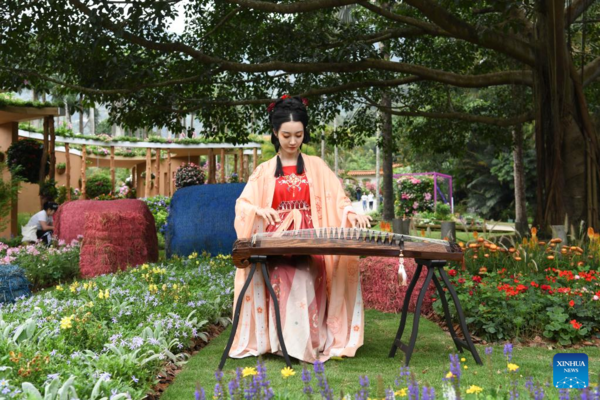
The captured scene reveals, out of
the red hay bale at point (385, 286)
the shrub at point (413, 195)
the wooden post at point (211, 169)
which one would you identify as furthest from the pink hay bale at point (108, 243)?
the shrub at point (413, 195)

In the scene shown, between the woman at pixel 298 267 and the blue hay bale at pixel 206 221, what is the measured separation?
13.7 ft

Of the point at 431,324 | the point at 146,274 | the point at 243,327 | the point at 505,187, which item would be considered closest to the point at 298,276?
the point at 243,327

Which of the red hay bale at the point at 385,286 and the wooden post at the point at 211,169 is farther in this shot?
the wooden post at the point at 211,169

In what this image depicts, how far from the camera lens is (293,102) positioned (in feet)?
16.8

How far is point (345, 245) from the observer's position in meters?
4.29

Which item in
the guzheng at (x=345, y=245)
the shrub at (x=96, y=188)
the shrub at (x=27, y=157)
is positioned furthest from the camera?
the shrub at (x=96, y=188)

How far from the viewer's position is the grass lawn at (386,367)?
3891 mm

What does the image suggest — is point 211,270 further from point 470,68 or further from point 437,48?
point 470,68

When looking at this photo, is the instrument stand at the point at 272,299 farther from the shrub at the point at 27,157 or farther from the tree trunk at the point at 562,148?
the shrub at the point at 27,157

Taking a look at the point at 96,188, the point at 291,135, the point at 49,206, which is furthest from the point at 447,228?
the point at 96,188

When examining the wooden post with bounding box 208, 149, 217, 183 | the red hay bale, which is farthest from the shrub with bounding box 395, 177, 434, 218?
the red hay bale

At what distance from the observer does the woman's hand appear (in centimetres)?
482

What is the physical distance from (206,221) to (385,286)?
123 inches

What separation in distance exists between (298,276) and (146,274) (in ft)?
8.44
